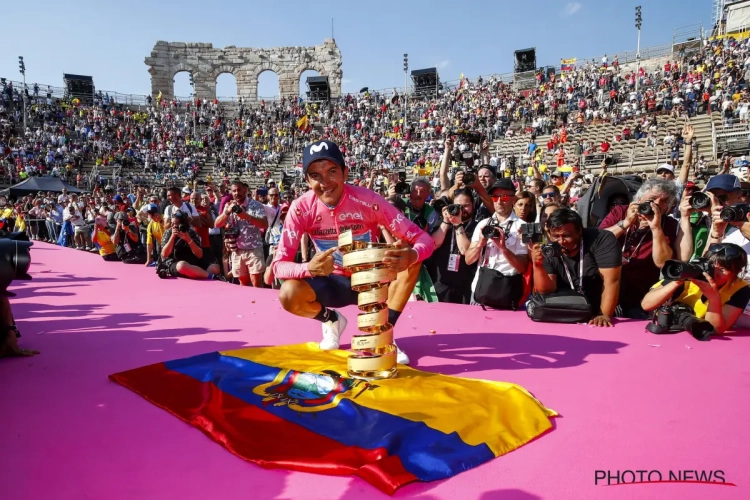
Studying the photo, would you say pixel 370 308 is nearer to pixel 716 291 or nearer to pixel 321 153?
pixel 321 153

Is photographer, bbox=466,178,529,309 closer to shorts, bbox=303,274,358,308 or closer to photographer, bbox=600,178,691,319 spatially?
photographer, bbox=600,178,691,319

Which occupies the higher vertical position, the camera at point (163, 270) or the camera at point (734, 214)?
the camera at point (734, 214)

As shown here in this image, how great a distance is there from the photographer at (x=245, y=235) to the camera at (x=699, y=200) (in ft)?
16.1

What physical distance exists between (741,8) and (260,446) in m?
44.6

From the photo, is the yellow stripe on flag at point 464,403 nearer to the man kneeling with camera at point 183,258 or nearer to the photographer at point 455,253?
the photographer at point 455,253

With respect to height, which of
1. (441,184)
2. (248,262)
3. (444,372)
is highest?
(441,184)

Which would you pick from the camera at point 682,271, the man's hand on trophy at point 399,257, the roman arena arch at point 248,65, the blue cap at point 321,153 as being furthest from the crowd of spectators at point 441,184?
the roman arena arch at point 248,65

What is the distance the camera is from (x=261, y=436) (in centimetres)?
227

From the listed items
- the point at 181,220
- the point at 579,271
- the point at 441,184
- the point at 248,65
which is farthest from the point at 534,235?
the point at 248,65

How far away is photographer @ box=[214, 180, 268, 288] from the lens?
6.77m

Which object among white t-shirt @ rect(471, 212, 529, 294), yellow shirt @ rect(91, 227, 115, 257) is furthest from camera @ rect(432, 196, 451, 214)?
yellow shirt @ rect(91, 227, 115, 257)

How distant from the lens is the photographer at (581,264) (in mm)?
4035

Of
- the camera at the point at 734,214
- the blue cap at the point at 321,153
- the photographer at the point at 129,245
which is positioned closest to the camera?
the blue cap at the point at 321,153

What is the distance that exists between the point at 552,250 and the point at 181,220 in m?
5.14
